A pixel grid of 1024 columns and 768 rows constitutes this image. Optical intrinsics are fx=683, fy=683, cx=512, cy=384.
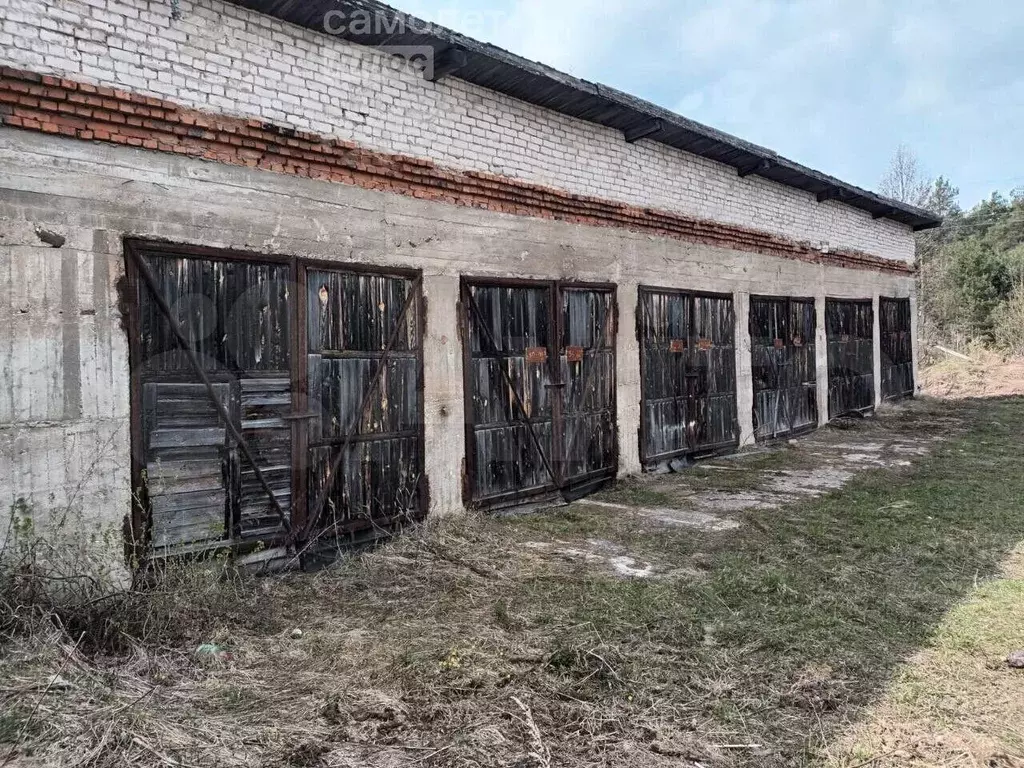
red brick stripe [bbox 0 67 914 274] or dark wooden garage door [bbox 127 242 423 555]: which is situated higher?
red brick stripe [bbox 0 67 914 274]

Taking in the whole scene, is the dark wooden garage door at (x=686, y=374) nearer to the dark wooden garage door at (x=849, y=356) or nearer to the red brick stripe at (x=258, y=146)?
the red brick stripe at (x=258, y=146)

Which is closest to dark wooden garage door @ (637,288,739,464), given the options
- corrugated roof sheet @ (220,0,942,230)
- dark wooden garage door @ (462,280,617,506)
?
dark wooden garage door @ (462,280,617,506)

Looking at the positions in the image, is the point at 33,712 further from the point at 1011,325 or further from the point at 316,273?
the point at 1011,325

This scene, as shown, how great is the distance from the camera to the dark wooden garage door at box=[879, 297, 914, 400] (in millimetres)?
15039

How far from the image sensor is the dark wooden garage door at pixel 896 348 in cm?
1504

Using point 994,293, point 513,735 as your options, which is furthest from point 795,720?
point 994,293

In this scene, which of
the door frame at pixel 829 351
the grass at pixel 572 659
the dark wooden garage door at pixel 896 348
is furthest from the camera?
the dark wooden garage door at pixel 896 348

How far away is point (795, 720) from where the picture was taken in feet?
9.96

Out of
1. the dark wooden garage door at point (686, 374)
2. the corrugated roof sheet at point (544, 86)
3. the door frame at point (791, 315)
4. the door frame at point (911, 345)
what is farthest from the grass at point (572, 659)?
the door frame at point (911, 345)

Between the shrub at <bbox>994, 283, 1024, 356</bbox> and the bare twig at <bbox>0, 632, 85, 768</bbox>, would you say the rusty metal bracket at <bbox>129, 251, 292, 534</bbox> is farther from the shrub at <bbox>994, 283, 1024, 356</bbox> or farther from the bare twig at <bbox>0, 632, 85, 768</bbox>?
the shrub at <bbox>994, 283, 1024, 356</bbox>

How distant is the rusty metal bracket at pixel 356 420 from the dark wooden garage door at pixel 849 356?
31.3 ft

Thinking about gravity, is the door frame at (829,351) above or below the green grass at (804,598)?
above

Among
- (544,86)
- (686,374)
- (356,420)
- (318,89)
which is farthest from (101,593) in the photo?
(686,374)

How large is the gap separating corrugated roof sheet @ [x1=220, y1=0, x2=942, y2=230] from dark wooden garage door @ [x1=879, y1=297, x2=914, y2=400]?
4964 mm
